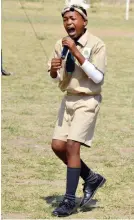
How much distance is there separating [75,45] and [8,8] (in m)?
29.4

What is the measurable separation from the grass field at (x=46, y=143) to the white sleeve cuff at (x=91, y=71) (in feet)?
3.71

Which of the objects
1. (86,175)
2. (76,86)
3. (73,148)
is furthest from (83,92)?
(86,175)

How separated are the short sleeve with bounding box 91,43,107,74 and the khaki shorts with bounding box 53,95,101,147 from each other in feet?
0.89

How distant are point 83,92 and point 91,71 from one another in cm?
23

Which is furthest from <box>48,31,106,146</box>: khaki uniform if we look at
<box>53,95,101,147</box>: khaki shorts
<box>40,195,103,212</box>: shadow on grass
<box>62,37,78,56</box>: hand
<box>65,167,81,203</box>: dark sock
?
<box>40,195,103,212</box>: shadow on grass

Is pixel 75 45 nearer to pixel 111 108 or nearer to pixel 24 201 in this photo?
pixel 24 201

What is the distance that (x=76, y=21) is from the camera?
218 inches

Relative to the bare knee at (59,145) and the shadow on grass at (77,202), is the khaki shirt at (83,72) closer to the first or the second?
the bare knee at (59,145)

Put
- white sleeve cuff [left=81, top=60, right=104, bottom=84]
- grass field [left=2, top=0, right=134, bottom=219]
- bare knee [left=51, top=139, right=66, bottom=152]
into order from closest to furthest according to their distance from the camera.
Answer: white sleeve cuff [left=81, top=60, right=104, bottom=84]
bare knee [left=51, top=139, right=66, bottom=152]
grass field [left=2, top=0, right=134, bottom=219]

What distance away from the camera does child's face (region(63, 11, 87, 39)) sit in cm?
552

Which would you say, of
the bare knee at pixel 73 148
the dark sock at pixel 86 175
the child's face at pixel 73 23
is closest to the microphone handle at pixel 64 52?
the child's face at pixel 73 23

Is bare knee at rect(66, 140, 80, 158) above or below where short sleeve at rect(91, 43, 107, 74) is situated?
below

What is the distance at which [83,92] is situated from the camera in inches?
219

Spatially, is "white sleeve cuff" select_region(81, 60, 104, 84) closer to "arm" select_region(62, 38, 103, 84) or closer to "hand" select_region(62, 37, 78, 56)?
"arm" select_region(62, 38, 103, 84)
